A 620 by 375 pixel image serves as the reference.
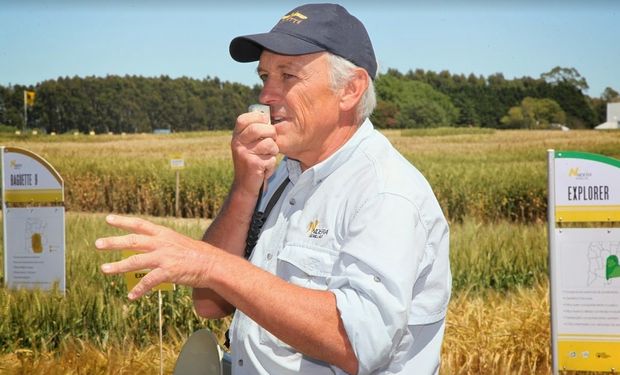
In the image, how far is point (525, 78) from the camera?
16.0 metres

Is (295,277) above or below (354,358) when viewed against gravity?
above

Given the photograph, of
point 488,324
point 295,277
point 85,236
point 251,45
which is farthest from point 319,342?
point 85,236

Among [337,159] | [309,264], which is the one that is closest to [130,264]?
[309,264]

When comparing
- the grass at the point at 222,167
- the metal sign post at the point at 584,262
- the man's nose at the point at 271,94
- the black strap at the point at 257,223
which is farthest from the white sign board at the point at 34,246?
the grass at the point at 222,167

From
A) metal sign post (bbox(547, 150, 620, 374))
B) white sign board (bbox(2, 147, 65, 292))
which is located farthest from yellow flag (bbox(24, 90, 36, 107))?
metal sign post (bbox(547, 150, 620, 374))

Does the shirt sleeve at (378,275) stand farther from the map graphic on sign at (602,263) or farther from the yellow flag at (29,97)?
the yellow flag at (29,97)

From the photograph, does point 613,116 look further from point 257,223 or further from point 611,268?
point 257,223

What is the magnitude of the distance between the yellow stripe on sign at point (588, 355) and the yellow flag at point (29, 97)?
33.2 feet

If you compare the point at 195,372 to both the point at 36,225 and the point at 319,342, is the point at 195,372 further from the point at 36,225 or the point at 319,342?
the point at 36,225

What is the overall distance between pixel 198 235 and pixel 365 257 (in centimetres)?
777

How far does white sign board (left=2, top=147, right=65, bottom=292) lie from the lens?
22.2 ft

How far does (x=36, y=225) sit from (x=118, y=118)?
24.5 feet

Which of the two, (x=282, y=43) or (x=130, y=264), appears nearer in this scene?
(x=130, y=264)

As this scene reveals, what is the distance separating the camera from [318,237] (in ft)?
5.53
